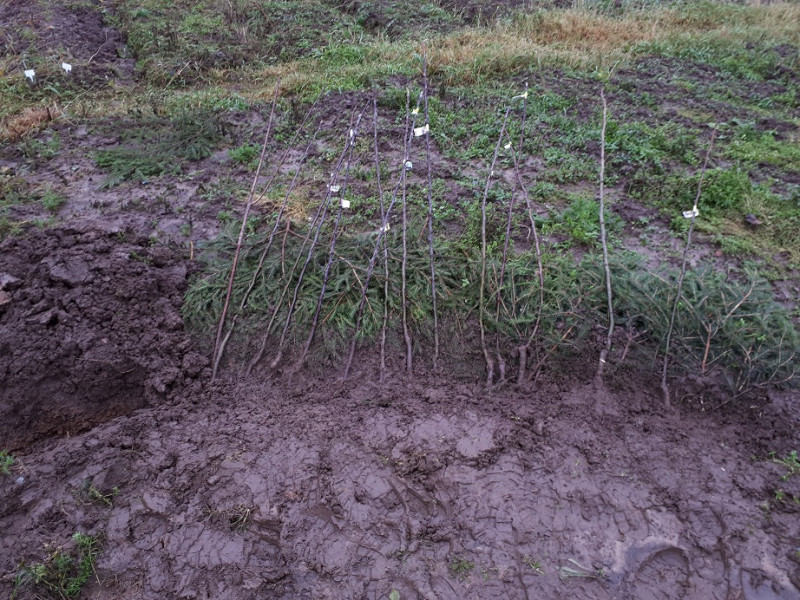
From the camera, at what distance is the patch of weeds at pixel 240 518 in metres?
3.10

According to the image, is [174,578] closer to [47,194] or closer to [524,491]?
[524,491]

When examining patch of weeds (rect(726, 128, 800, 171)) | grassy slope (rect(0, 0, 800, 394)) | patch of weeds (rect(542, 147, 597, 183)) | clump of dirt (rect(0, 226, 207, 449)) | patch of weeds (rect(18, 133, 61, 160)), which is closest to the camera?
clump of dirt (rect(0, 226, 207, 449))

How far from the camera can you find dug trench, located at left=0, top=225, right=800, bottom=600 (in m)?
2.87

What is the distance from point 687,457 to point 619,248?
6.27 feet

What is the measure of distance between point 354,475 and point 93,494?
1582 millimetres

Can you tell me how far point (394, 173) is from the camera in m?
5.48

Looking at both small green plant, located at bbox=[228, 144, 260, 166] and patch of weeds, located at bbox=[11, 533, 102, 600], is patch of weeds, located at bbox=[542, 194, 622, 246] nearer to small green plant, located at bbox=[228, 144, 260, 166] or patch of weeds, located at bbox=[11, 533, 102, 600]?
small green plant, located at bbox=[228, 144, 260, 166]

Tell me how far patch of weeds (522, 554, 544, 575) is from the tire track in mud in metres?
0.01

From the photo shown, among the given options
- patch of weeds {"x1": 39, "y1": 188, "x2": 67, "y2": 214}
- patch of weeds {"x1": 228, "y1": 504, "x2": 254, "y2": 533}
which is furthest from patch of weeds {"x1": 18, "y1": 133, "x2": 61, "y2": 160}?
patch of weeds {"x1": 228, "y1": 504, "x2": 254, "y2": 533}

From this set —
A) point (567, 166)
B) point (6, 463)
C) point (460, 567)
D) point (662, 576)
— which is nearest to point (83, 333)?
point (6, 463)

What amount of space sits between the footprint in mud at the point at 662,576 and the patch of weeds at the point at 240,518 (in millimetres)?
2141

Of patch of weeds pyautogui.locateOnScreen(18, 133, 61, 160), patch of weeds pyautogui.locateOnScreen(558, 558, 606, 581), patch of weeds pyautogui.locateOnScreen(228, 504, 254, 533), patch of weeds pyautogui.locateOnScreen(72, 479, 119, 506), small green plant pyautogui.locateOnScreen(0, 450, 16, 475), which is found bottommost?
patch of weeds pyautogui.locateOnScreen(558, 558, 606, 581)

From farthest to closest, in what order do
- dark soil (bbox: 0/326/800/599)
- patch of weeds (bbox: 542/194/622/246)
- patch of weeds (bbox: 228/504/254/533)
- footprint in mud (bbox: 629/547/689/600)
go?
patch of weeds (bbox: 542/194/622/246), patch of weeds (bbox: 228/504/254/533), dark soil (bbox: 0/326/800/599), footprint in mud (bbox: 629/547/689/600)

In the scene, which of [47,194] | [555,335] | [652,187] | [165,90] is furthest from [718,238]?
[165,90]
